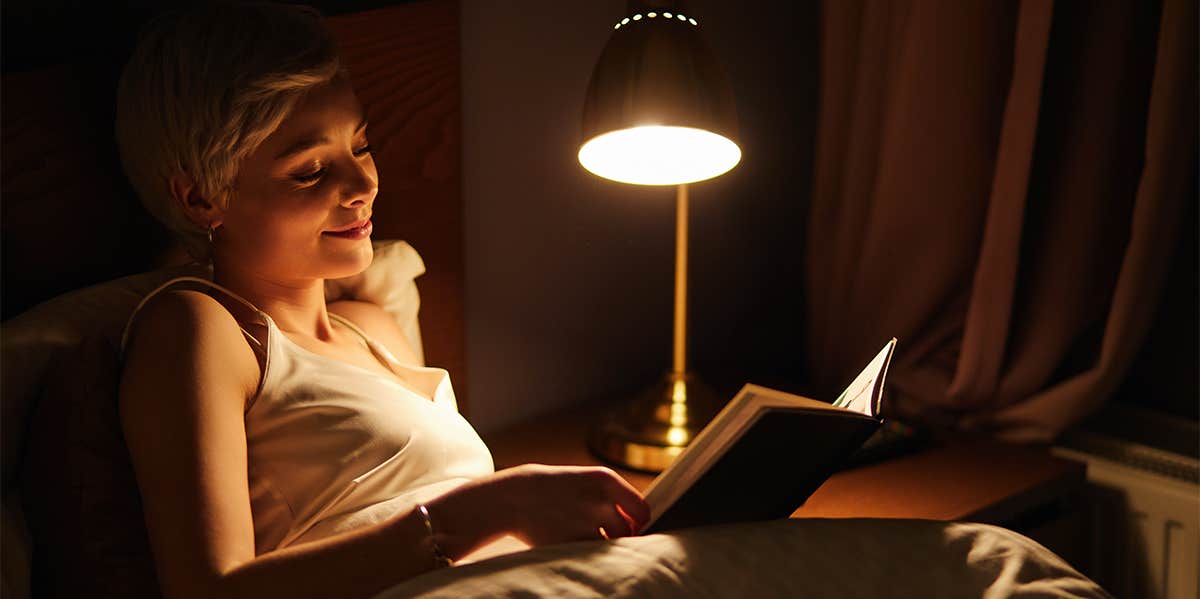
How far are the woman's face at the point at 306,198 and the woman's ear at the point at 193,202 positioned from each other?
0.01 meters

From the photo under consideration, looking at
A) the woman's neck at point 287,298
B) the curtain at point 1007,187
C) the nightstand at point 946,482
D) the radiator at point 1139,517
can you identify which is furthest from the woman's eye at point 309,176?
the radiator at point 1139,517

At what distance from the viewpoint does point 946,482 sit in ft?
4.72

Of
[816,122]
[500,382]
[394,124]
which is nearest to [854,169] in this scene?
[816,122]

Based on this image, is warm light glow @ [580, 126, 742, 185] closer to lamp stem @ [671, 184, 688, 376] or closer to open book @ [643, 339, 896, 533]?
lamp stem @ [671, 184, 688, 376]

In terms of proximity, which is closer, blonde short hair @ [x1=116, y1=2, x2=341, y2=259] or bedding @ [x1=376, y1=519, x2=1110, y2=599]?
bedding @ [x1=376, y1=519, x2=1110, y2=599]

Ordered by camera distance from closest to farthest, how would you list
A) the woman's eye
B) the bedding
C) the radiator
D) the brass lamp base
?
1. the bedding
2. the woman's eye
3. the brass lamp base
4. the radiator

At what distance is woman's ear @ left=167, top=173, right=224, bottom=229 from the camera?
1000mm

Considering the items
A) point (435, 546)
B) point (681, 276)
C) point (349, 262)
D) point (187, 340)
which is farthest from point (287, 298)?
point (681, 276)

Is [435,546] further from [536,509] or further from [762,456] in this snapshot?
[762,456]

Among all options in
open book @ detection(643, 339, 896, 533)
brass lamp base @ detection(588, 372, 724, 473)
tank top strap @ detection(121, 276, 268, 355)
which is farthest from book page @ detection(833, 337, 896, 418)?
tank top strap @ detection(121, 276, 268, 355)

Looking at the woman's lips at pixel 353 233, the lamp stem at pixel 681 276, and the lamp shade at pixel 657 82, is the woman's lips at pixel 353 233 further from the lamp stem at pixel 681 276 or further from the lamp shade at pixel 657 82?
the lamp stem at pixel 681 276

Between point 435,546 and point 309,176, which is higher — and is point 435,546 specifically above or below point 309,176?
below

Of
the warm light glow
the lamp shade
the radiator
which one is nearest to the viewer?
the lamp shade

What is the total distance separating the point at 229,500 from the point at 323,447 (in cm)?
14
